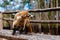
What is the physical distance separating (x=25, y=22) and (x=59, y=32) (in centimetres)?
166

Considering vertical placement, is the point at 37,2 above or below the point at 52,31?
above

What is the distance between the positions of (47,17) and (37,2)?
76 centimetres

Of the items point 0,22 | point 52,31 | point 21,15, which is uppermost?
point 21,15

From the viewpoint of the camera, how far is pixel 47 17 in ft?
13.3

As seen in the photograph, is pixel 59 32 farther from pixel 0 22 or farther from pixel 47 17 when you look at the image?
pixel 0 22

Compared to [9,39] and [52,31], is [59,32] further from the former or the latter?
[9,39]

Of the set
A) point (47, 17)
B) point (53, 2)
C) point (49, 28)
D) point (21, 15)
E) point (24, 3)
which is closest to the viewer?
point (21, 15)

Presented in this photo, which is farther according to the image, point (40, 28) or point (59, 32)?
point (40, 28)

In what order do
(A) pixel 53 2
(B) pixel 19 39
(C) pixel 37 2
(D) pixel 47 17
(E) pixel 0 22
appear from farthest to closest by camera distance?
(C) pixel 37 2 < (A) pixel 53 2 < (D) pixel 47 17 < (E) pixel 0 22 < (B) pixel 19 39

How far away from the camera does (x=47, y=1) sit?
4.57 m

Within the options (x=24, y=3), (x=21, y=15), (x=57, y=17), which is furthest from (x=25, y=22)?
(x=24, y=3)

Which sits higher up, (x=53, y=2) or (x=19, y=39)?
(x=53, y=2)

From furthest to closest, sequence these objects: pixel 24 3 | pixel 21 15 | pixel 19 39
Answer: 1. pixel 24 3
2. pixel 21 15
3. pixel 19 39

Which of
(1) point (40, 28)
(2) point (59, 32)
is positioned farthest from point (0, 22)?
(2) point (59, 32)
